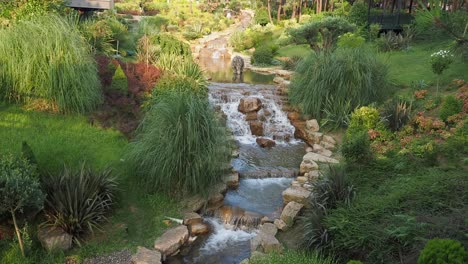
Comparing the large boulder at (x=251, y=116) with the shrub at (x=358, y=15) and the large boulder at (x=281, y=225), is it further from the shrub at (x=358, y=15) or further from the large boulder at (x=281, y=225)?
the shrub at (x=358, y=15)

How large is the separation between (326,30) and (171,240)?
14.7m

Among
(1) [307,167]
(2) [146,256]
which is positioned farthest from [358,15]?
(2) [146,256]

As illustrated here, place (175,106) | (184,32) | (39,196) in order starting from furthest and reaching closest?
(184,32)
(175,106)
(39,196)

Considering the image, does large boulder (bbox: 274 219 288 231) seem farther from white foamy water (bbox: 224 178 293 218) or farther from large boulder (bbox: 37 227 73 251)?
large boulder (bbox: 37 227 73 251)

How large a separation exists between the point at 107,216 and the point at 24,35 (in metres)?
4.99

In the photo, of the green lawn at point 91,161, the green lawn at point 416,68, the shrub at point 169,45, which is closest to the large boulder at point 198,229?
the green lawn at point 91,161

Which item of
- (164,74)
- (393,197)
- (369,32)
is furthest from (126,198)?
(369,32)

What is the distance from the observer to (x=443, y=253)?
11.5ft

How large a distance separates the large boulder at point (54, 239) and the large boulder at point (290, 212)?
368 cm

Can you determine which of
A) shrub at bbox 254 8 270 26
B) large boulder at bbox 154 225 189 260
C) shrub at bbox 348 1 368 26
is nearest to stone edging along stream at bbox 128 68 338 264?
large boulder at bbox 154 225 189 260

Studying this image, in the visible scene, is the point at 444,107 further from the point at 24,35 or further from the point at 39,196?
the point at 24,35

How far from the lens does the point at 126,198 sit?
7066 millimetres

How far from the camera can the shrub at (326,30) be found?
58.2 feet

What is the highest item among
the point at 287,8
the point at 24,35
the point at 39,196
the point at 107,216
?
the point at 287,8
